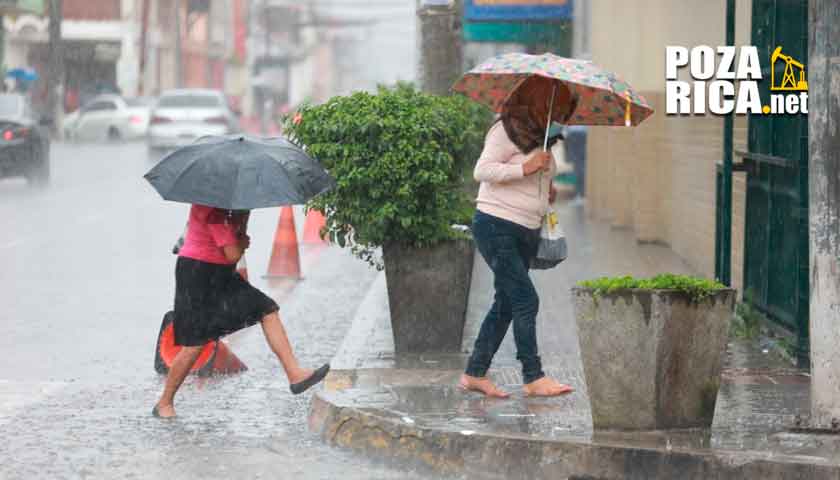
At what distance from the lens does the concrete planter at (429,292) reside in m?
9.84

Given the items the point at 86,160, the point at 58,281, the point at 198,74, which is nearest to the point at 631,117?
the point at 58,281

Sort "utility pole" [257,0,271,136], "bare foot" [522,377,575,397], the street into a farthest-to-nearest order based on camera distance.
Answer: "utility pole" [257,0,271,136] < "bare foot" [522,377,575,397] < the street

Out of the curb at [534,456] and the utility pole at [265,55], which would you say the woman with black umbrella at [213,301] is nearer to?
the curb at [534,456]

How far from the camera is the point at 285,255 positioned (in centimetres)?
1522

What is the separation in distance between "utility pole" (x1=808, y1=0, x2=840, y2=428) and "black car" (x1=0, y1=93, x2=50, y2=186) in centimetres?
2126

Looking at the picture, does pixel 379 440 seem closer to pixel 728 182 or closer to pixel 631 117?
pixel 631 117

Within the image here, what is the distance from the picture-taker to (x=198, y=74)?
270 ft

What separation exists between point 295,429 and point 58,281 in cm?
681

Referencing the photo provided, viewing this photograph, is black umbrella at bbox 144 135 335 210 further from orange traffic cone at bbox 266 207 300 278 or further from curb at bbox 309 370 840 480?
orange traffic cone at bbox 266 207 300 278

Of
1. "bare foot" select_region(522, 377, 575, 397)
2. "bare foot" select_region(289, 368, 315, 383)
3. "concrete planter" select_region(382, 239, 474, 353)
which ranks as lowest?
"bare foot" select_region(522, 377, 575, 397)

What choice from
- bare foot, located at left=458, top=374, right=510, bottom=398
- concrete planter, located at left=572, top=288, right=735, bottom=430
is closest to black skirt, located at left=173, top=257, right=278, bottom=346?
bare foot, located at left=458, top=374, right=510, bottom=398

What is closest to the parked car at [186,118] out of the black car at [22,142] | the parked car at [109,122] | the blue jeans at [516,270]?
the black car at [22,142]

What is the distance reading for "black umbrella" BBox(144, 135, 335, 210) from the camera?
313 inches

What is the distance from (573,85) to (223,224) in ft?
6.09
